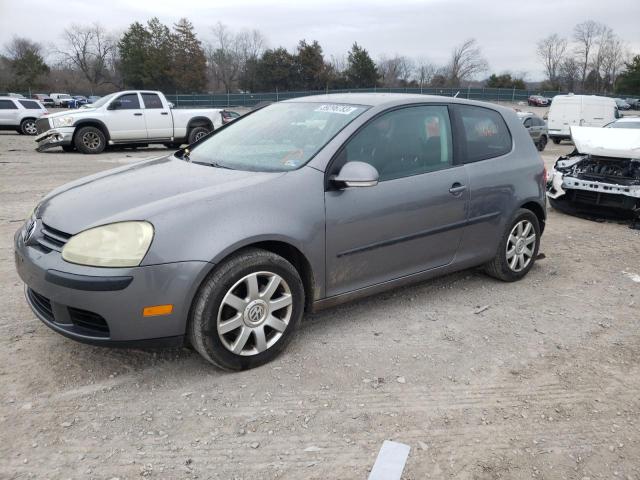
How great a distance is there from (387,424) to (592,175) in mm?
6229

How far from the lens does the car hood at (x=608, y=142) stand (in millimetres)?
7125

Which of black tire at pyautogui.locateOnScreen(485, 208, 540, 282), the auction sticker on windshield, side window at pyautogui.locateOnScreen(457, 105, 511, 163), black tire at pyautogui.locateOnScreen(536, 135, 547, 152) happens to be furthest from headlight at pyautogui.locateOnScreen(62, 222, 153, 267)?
black tire at pyautogui.locateOnScreen(536, 135, 547, 152)

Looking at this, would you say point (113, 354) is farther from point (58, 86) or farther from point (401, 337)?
point (58, 86)

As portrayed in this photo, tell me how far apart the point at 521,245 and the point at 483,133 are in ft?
3.59

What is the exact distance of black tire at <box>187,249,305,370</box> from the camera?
2842mm

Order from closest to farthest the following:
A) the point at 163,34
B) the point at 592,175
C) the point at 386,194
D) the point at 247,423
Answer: the point at 247,423
the point at 386,194
the point at 592,175
the point at 163,34

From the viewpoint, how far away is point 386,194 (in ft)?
11.7

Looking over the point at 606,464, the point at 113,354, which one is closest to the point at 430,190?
the point at 606,464

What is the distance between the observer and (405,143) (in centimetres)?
380

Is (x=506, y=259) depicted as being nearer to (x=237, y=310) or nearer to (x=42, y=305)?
(x=237, y=310)

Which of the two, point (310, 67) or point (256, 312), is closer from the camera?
point (256, 312)

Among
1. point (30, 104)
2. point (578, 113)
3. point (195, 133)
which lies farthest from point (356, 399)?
point (578, 113)

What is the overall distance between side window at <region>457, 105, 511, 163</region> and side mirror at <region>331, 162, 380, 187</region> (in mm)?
1232

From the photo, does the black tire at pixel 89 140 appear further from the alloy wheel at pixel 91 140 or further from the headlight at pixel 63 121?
the headlight at pixel 63 121
